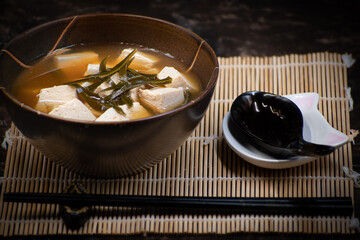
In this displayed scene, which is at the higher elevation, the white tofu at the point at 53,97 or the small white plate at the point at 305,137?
the white tofu at the point at 53,97

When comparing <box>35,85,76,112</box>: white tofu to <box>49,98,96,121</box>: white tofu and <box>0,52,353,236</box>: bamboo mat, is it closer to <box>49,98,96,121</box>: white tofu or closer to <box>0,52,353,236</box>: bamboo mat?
<box>49,98,96,121</box>: white tofu

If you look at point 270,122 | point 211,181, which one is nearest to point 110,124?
point 211,181

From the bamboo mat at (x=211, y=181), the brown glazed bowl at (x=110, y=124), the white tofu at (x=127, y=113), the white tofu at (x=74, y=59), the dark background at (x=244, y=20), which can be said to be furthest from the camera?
the dark background at (x=244, y=20)

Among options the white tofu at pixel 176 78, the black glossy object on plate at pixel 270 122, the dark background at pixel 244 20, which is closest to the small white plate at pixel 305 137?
the black glossy object on plate at pixel 270 122

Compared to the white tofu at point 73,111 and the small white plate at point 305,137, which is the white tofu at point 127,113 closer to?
the white tofu at point 73,111

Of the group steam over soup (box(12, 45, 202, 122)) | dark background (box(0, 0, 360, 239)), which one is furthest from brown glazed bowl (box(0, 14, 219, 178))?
dark background (box(0, 0, 360, 239))

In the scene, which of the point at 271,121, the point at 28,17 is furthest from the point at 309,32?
the point at 28,17
